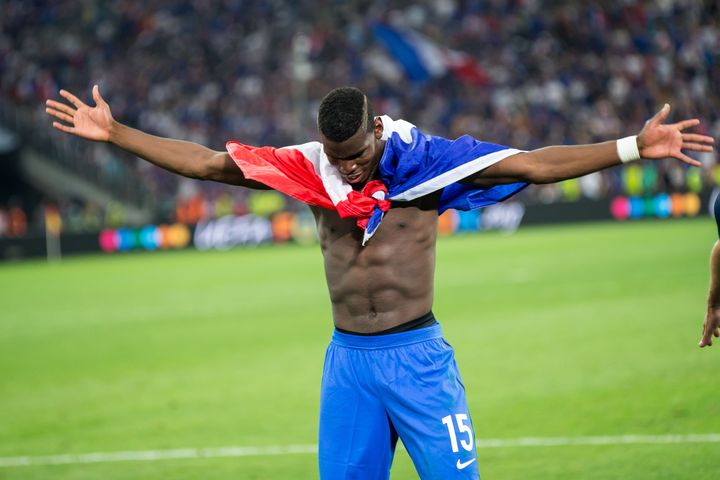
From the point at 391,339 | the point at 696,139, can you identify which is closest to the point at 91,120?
the point at 391,339

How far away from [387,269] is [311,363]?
7.18 metres

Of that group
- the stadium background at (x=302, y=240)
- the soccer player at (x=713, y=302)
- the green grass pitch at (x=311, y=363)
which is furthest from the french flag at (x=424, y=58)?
the soccer player at (x=713, y=302)

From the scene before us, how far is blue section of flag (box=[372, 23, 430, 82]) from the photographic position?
34.8m

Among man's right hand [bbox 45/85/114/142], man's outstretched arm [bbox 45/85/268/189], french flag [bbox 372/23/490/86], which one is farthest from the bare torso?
french flag [bbox 372/23/490/86]

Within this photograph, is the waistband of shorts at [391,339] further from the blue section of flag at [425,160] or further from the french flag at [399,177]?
the blue section of flag at [425,160]

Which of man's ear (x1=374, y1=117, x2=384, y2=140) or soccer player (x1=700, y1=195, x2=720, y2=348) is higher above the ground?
man's ear (x1=374, y1=117, x2=384, y2=140)

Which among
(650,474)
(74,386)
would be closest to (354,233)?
(650,474)

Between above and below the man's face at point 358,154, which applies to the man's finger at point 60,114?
above

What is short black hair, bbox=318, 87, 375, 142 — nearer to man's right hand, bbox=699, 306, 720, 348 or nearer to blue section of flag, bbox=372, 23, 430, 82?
man's right hand, bbox=699, 306, 720, 348

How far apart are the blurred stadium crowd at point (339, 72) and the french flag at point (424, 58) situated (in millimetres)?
93

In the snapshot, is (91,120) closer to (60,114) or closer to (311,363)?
(60,114)

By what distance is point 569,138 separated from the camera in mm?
32094

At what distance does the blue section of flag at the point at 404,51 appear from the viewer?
34.8 metres

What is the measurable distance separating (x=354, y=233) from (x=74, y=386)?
7403 millimetres
